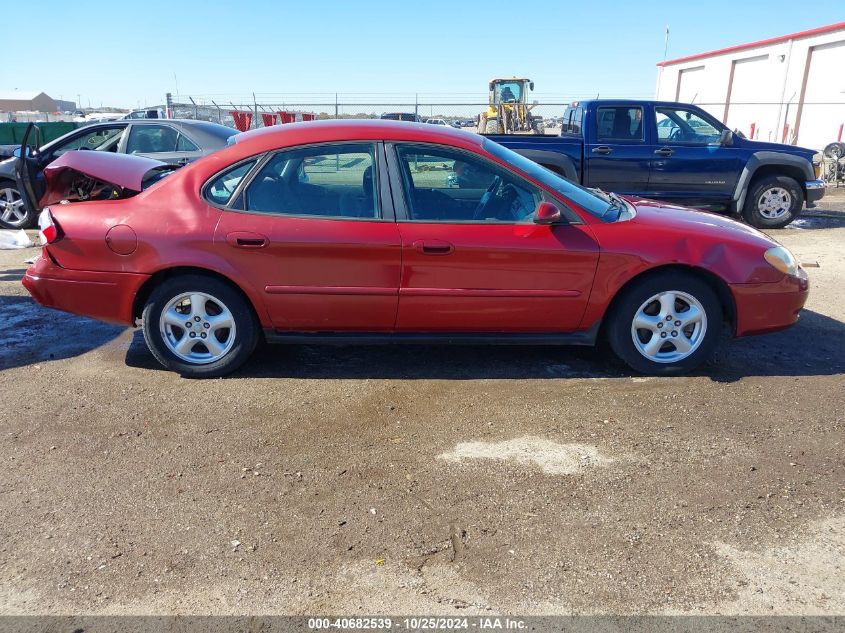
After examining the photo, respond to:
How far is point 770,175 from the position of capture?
10.1 metres

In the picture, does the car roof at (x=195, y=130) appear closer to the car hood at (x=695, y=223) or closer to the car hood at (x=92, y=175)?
the car hood at (x=92, y=175)

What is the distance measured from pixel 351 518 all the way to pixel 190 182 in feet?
8.05

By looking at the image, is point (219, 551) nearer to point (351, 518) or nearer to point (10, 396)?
point (351, 518)

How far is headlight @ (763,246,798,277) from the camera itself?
436cm

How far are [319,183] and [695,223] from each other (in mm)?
2512

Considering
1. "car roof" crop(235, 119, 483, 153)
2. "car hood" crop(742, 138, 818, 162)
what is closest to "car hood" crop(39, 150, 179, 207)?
"car roof" crop(235, 119, 483, 153)

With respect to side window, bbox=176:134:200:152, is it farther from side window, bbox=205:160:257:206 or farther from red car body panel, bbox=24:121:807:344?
side window, bbox=205:160:257:206

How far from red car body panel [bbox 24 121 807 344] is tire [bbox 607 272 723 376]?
12 centimetres

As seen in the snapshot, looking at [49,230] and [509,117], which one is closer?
[49,230]

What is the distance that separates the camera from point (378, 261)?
416cm

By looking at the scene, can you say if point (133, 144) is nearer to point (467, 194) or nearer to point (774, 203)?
point (467, 194)

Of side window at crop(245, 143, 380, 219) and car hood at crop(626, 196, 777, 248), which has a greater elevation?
side window at crop(245, 143, 380, 219)

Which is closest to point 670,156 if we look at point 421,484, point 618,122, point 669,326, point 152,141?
point 618,122

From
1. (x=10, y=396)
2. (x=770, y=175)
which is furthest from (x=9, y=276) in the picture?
(x=770, y=175)
